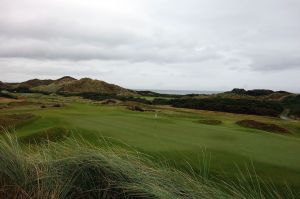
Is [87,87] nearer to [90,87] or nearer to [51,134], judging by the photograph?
[90,87]

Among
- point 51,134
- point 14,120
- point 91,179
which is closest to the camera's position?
point 91,179

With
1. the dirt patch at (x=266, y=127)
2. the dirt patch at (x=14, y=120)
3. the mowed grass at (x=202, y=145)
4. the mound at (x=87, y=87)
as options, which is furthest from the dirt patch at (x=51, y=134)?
the mound at (x=87, y=87)

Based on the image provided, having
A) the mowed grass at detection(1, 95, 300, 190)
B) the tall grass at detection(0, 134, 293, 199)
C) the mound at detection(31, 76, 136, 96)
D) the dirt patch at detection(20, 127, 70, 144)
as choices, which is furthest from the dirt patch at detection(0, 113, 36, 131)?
the mound at detection(31, 76, 136, 96)

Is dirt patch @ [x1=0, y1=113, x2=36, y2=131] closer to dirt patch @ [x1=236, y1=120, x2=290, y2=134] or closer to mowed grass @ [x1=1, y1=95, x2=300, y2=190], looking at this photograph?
mowed grass @ [x1=1, y1=95, x2=300, y2=190]

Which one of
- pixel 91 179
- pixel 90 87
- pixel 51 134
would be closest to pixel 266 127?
pixel 51 134

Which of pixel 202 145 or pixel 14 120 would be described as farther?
pixel 14 120

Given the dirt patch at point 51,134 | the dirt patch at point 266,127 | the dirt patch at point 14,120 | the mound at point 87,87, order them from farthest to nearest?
the mound at point 87,87 < the dirt patch at point 266,127 < the dirt patch at point 14,120 < the dirt patch at point 51,134

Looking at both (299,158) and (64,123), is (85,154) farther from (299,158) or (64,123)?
(64,123)

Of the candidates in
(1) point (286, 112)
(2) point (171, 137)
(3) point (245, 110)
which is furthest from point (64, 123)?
(1) point (286, 112)

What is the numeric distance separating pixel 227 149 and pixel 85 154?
22.3 feet

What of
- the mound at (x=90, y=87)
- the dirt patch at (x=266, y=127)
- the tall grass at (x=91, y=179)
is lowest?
the dirt patch at (x=266, y=127)

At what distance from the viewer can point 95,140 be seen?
1443 cm

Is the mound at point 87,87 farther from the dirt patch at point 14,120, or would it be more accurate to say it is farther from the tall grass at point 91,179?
the tall grass at point 91,179

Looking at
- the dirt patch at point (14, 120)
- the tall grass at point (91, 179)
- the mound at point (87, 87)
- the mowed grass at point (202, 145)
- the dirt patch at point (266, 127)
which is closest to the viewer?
the tall grass at point (91, 179)
